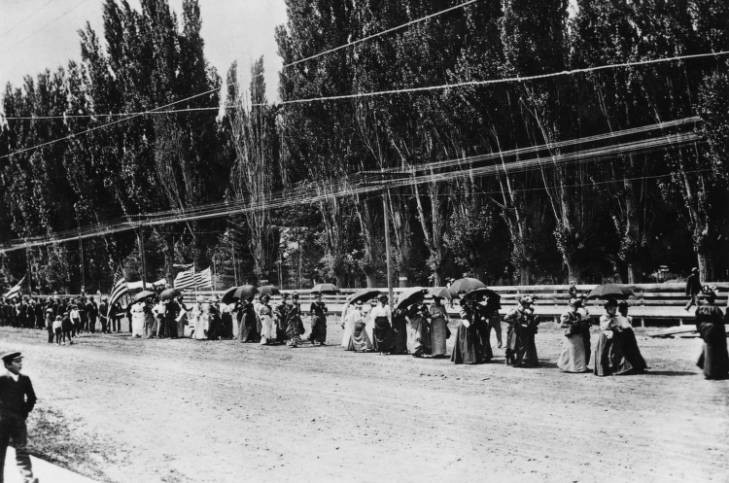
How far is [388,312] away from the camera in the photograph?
19594mm

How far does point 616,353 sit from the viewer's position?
46.2 ft

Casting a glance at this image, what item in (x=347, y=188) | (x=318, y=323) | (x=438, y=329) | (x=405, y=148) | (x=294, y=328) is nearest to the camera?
(x=438, y=329)

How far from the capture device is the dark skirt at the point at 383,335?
19.4 m

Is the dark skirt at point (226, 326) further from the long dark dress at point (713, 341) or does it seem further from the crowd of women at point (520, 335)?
the long dark dress at point (713, 341)

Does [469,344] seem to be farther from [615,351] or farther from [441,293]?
[615,351]

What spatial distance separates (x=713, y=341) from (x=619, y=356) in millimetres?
1730

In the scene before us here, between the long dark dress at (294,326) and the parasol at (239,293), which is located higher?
the parasol at (239,293)

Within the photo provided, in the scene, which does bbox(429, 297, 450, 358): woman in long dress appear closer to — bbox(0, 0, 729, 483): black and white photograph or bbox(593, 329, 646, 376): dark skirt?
bbox(0, 0, 729, 483): black and white photograph

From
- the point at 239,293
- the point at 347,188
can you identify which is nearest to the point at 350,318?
the point at 239,293

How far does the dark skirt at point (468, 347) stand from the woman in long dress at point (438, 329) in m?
1.22

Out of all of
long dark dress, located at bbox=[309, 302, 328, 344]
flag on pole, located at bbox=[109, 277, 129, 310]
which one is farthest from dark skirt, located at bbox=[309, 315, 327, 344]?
flag on pole, located at bbox=[109, 277, 129, 310]

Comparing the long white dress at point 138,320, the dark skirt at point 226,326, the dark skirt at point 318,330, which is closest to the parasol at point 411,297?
the dark skirt at point 318,330

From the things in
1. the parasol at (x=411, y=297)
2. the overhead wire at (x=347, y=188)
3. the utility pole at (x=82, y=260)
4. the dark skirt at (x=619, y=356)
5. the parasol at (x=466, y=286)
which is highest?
the overhead wire at (x=347, y=188)

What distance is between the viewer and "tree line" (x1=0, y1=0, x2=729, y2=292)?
77.6ft
